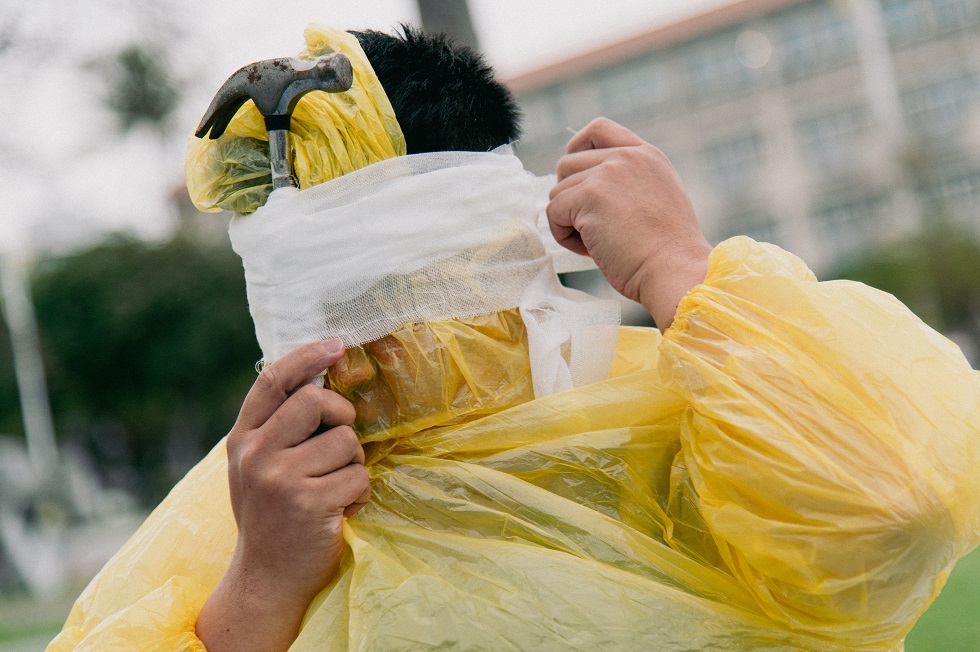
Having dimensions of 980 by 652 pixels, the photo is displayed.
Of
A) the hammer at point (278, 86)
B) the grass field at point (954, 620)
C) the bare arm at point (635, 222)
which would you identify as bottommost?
the grass field at point (954, 620)

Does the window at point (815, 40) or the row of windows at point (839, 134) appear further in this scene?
the window at point (815, 40)

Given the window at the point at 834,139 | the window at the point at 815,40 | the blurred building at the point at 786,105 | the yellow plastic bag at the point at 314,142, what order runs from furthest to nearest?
the window at the point at 815,40
the window at the point at 834,139
the blurred building at the point at 786,105
the yellow plastic bag at the point at 314,142

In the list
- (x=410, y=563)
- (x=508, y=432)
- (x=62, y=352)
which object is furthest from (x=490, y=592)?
(x=62, y=352)

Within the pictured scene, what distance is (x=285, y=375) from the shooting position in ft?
4.24

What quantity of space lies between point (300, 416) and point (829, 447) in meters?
0.71

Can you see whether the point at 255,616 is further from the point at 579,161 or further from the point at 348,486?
the point at 579,161

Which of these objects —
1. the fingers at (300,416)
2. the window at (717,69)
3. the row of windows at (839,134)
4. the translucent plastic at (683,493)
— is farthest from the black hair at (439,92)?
the window at (717,69)

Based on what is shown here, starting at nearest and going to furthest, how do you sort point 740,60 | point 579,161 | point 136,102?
point 579,161 < point 136,102 < point 740,60

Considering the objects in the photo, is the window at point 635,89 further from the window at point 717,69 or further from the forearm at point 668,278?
the forearm at point 668,278

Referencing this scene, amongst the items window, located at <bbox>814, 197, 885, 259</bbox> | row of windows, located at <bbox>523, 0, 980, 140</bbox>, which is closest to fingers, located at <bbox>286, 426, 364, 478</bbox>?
row of windows, located at <bbox>523, 0, 980, 140</bbox>

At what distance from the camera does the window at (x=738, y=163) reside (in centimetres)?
3575

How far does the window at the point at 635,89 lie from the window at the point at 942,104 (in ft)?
30.9

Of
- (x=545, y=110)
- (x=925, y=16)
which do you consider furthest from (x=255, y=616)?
(x=925, y=16)

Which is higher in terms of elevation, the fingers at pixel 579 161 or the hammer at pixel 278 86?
the hammer at pixel 278 86
